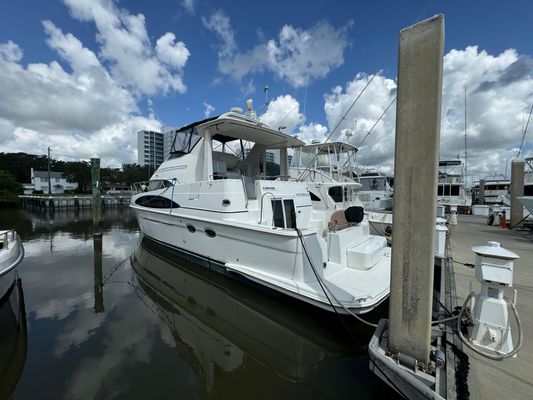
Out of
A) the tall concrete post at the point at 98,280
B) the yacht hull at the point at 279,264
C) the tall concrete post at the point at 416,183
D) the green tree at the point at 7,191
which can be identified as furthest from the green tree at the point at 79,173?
the tall concrete post at the point at 416,183

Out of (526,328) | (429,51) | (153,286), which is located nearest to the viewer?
(429,51)

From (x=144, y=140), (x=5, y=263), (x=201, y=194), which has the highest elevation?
(x=144, y=140)

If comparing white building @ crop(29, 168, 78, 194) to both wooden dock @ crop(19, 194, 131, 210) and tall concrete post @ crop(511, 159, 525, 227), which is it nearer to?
wooden dock @ crop(19, 194, 131, 210)

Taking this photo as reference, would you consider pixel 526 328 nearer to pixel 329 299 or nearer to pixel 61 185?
pixel 329 299

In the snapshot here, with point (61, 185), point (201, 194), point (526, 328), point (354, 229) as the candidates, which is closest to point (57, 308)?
point (201, 194)

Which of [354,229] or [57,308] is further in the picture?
[354,229]

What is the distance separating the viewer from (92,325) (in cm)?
461

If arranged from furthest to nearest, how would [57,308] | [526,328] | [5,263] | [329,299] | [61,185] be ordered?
[61,185]
[57,308]
[5,263]
[329,299]
[526,328]

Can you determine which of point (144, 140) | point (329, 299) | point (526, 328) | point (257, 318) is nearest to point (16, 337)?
point (257, 318)

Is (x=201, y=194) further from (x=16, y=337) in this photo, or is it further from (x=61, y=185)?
(x=61, y=185)

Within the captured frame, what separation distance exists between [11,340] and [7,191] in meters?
35.4

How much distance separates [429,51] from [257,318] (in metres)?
4.68

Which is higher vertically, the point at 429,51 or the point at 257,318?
the point at 429,51

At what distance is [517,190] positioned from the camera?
11891 mm
